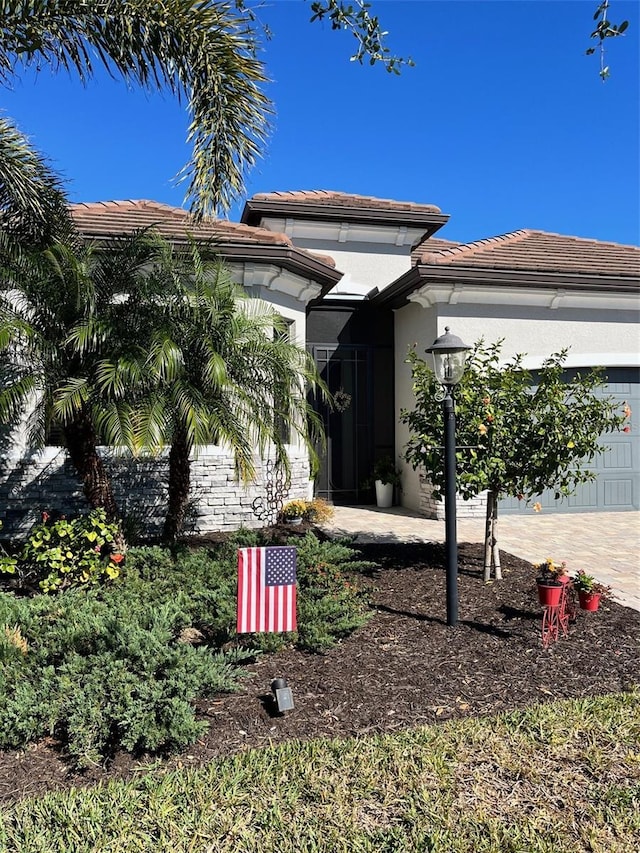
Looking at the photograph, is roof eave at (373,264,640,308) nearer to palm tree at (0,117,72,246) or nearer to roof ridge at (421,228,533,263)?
roof ridge at (421,228,533,263)

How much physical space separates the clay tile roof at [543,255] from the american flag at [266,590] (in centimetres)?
→ 744

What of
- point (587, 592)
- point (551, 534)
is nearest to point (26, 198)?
point (587, 592)

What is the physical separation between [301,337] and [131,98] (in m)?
5.11

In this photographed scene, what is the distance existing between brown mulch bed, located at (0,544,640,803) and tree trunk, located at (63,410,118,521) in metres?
3.32

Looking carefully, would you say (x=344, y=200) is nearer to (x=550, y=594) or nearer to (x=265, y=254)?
(x=265, y=254)

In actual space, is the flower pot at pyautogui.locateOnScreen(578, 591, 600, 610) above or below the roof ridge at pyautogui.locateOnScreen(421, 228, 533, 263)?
below

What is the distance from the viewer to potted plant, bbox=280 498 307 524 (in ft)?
32.4

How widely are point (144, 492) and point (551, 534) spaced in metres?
6.76

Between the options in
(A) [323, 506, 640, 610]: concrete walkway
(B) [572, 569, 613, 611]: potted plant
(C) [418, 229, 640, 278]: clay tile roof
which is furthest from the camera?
(C) [418, 229, 640, 278]: clay tile roof

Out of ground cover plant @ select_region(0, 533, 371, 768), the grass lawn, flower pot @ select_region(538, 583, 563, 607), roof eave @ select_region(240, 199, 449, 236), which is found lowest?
the grass lawn

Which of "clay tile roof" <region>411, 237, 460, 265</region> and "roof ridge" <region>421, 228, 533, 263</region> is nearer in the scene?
"roof ridge" <region>421, 228, 533, 263</region>

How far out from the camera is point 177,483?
7.71 meters

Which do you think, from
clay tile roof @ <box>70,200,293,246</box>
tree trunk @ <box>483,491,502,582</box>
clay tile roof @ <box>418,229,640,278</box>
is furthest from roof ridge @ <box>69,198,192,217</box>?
tree trunk @ <box>483,491,502,582</box>

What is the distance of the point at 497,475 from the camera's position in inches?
253
